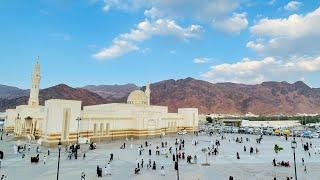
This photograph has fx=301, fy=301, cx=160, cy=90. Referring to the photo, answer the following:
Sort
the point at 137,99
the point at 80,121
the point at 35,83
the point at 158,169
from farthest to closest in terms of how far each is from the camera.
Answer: the point at 137,99 < the point at 35,83 < the point at 80,121 < the point at 158,169

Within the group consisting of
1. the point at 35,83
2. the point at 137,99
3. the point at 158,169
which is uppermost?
the point at 35,83

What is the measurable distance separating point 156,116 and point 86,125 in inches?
763

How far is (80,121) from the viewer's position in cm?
4781

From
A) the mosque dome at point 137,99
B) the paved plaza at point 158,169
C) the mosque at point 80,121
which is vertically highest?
the mosque dome at point 137,99

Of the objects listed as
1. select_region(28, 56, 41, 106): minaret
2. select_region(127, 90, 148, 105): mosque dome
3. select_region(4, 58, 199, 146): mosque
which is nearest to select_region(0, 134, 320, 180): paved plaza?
select_region(4, 58, 199, 146): mosque

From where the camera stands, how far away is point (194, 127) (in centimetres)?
8412

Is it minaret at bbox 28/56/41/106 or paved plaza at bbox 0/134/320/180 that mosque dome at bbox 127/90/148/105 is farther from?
paved plaza at bbox 0/134/320/180

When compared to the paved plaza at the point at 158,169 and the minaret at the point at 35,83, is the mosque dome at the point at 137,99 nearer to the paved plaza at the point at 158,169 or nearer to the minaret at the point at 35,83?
the minaret at the point at 35,83

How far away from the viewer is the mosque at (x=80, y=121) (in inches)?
1715

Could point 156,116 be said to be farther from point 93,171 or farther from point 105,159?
point 93,171

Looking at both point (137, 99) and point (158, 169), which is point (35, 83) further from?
point (158, 169)

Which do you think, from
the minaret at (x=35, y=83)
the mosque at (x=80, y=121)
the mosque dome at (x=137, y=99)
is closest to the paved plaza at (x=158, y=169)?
the mosque at (x=80, y=121)

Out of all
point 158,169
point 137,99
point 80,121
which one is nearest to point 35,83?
point 80,121

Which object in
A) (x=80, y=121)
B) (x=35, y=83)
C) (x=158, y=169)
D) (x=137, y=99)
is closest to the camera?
(x=158, y=169)
